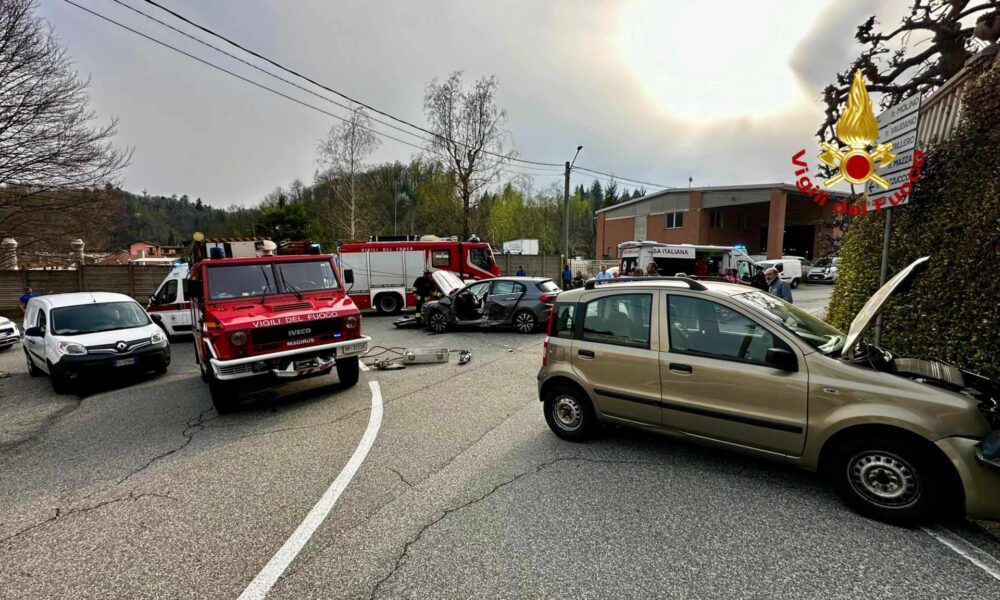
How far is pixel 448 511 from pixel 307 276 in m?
5.32

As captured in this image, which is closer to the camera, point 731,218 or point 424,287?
point 424,287

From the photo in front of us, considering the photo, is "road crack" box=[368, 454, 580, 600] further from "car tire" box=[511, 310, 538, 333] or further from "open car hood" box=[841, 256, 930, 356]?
"car tire" box=[511, 310, 538, 333]

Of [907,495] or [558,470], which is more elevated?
[907,495]

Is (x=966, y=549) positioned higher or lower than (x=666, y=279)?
lower

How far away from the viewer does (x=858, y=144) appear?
574 cm

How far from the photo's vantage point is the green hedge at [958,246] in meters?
4.29

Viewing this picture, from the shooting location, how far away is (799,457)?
3299mm

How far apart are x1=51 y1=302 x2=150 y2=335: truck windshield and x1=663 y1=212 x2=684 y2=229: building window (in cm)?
3472

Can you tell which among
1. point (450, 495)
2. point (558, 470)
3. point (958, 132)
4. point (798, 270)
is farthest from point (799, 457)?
point (798, 270)

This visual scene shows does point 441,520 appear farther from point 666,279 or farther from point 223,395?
point 223,395

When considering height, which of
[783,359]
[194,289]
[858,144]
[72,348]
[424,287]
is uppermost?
[858,144]

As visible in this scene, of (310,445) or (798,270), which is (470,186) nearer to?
(798,270)

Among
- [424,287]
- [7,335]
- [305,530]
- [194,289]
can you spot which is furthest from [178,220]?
[305,530]

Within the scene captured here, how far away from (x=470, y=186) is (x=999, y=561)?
27.2 m
